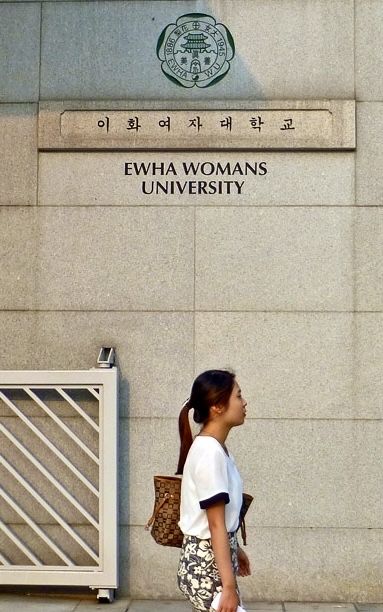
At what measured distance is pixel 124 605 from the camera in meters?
6.50

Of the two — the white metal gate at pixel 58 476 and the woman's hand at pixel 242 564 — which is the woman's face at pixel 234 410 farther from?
the white metal gate at pixel 58 476

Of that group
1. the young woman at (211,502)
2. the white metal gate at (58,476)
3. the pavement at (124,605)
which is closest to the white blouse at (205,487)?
the young woman at (211,502)

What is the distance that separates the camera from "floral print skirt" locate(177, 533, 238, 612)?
12.7 ft

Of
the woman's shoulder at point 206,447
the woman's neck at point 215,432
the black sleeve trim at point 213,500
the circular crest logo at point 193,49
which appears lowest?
the black sleeve trim at point 213,500

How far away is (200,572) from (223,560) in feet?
0.62

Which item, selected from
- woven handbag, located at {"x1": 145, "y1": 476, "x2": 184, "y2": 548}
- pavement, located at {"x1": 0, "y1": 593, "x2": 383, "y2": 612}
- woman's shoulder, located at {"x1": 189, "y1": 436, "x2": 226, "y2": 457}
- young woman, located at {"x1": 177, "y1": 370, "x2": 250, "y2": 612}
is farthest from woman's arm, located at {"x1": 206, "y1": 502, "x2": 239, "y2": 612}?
pavement, located at {"x1": 0, "y1": 593, "x2": 383, "y2": 612}

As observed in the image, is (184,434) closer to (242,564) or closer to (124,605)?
(242,564)

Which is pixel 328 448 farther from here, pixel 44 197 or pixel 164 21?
pixel 164 21

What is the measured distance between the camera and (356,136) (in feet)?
22.4

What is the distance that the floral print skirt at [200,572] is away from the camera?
152 inches

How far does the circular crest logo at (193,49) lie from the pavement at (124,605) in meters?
3.70

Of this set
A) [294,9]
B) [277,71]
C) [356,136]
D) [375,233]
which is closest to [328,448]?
[375,233]

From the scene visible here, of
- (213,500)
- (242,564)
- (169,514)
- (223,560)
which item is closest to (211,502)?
(213,500)

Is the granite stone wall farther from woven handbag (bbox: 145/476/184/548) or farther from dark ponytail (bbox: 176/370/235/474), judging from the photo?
dark ponytail (bbox: 176/370/235/474)
